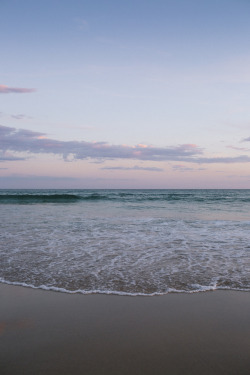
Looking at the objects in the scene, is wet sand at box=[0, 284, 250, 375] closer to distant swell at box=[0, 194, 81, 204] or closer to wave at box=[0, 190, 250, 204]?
wave at box=[0, 190, 250, 204]

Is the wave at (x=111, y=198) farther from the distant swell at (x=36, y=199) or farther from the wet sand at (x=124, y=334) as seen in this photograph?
the wet sand at (x=124, y=334)

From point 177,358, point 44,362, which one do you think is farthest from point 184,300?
point 44,362

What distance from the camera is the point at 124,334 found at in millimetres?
2867

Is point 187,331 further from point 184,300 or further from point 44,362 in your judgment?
point 44,362

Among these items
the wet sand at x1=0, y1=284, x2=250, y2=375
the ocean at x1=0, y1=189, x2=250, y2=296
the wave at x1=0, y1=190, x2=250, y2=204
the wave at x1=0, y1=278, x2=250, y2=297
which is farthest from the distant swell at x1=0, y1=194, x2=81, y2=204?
the wet sand at x1=0, y1=284, x2=250, y2=375

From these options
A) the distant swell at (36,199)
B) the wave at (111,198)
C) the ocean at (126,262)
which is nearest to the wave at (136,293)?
the ocean at (126,262)

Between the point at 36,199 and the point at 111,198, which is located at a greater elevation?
the point at 111,198

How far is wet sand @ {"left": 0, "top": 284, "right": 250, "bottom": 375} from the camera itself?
2.37 meters

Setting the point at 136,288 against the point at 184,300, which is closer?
the point at 184,300

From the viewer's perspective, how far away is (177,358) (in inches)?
97.3

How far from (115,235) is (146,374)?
6473 millimetres

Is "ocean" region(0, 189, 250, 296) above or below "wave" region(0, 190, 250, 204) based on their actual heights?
below

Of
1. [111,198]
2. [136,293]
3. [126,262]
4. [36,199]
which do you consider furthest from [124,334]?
[111,198]

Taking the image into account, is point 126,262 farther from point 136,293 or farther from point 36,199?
point 36,199
